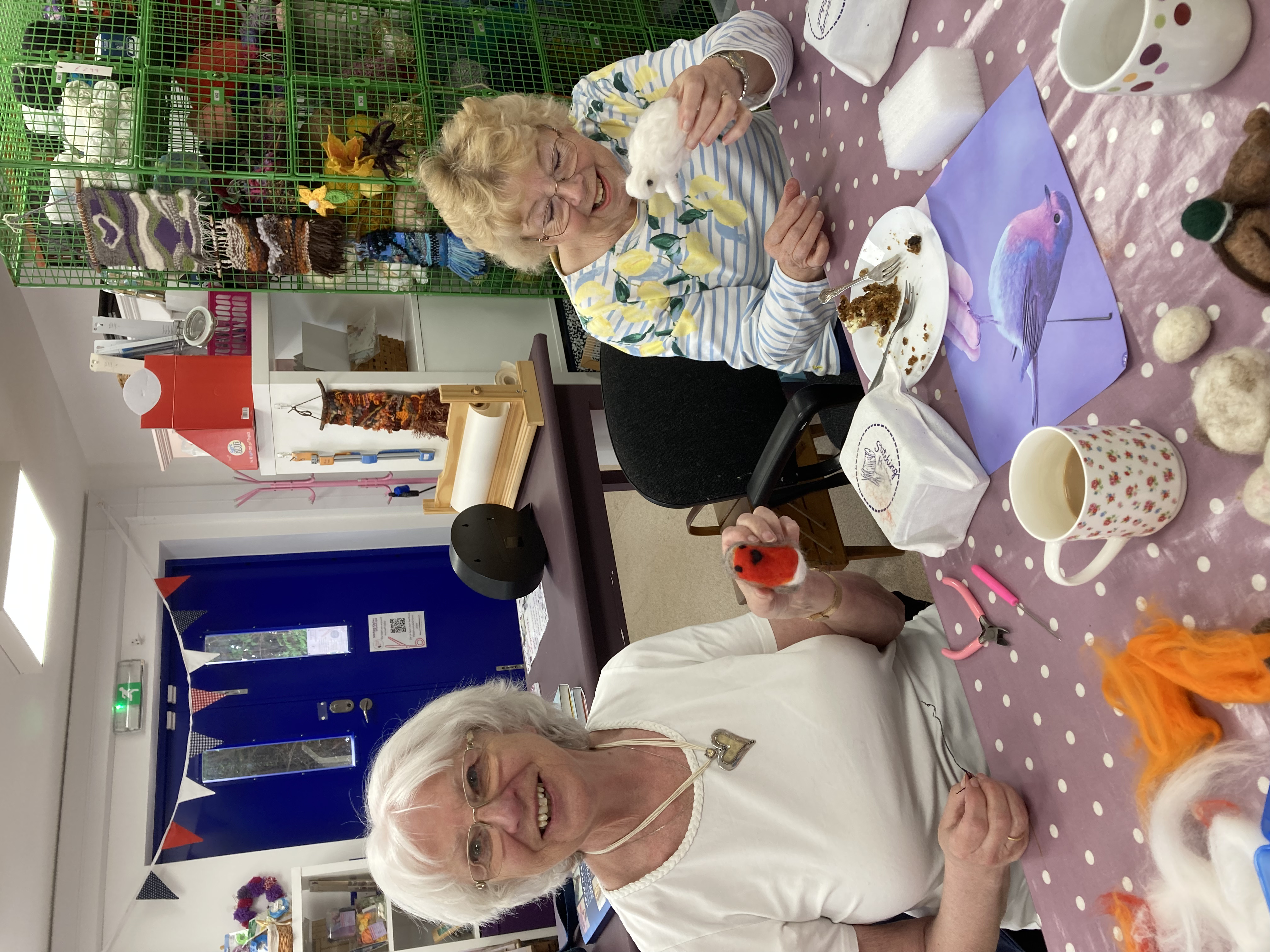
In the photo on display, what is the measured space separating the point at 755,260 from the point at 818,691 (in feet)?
2.73

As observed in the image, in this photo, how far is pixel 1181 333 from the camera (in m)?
0.71

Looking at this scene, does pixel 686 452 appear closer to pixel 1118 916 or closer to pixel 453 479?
pixel 453 479

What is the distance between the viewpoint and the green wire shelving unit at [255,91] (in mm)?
2428

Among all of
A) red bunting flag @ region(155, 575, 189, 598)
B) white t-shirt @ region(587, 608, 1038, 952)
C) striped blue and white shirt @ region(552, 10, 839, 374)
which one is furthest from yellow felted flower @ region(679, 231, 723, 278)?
red bunting flag @ region(155, 575, 189, 598)

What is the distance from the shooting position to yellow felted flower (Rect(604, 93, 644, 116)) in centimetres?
165

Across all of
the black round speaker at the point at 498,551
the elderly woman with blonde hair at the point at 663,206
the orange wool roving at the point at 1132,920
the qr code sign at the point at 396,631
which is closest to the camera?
the orange wool roving at the point at 1132,920

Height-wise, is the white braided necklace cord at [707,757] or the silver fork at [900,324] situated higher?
the silver fork at [900,324]

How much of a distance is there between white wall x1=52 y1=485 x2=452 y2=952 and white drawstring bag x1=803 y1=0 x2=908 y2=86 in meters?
3.27

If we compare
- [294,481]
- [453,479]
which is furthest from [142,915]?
[453,479]

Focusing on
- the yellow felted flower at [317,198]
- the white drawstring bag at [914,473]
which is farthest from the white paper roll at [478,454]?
the white drawstring bag at [914,473]

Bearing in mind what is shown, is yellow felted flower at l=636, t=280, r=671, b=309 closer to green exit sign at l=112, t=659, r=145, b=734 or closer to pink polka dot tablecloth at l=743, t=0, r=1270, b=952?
pink polka dot tablecloth at l=743, t=0, r=1270, b=952

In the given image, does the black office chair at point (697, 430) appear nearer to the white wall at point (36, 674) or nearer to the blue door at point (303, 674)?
the white wall at point (36, 674)

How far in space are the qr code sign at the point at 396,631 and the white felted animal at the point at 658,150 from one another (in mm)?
3237

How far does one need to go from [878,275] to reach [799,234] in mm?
183
